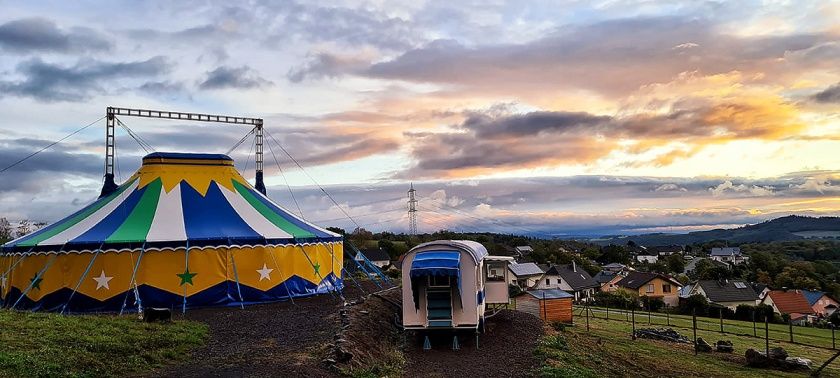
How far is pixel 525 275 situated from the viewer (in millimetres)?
51438

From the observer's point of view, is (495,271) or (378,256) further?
(378,256)

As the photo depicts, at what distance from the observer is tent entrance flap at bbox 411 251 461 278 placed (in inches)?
524

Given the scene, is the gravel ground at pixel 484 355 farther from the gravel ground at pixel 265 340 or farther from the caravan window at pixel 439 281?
the gravel ground at pixel 265 340

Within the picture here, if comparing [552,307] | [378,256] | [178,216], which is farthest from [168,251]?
[378,256]

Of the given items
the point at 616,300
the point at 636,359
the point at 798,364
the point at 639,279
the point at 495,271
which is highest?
the point at 495,271

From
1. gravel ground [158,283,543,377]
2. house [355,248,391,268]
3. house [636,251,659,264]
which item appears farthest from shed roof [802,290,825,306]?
house [636,251,659,264]

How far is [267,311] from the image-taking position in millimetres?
15906

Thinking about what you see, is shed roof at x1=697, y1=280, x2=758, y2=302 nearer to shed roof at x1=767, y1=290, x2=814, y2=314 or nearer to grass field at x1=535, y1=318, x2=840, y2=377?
shed roof at x1=767, y1=290, x2=814, y2=314

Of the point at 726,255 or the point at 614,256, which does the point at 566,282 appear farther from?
the point at 726,255

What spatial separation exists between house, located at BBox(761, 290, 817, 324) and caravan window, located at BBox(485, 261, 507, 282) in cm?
3620

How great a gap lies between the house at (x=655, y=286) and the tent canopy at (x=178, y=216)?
A: 38.7 meters

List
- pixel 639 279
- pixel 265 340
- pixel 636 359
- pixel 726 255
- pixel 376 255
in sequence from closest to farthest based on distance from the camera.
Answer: pixel 265 340, pixel 636 359, pixel 639 279, pixel 376 255, pixel 726 255

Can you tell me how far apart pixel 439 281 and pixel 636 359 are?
234 inches

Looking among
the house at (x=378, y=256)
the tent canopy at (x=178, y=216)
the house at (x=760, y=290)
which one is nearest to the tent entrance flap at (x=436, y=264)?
the tent canopy at (x=178, y=216)
